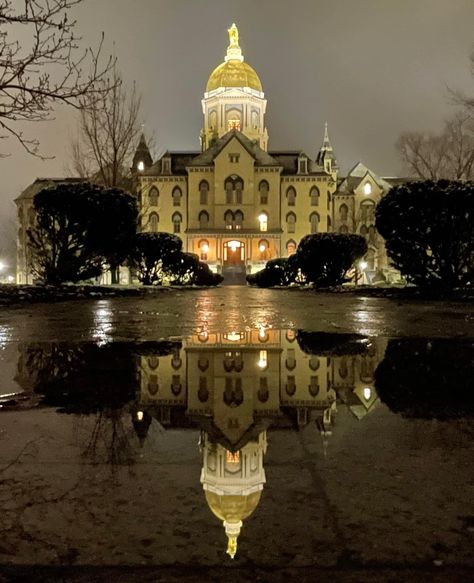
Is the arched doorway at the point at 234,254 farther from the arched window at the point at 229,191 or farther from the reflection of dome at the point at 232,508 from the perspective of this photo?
the reflection of dome at the point at 232,508

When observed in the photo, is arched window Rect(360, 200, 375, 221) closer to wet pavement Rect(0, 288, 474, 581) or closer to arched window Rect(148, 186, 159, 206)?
arched window Rect(148, 186, 159, 206)

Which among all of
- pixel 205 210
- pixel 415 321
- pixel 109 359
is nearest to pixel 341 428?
pixel 109 359

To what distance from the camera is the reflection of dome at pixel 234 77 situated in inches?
3533

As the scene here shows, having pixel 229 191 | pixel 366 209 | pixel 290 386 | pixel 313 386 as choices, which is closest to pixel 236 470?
pixel 290 386

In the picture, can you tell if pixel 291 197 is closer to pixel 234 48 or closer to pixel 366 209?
pixel 366 209

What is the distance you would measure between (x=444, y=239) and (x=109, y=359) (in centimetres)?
1452

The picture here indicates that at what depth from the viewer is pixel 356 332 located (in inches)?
293

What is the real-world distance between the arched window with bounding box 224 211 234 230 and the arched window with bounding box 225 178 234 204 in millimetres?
1549

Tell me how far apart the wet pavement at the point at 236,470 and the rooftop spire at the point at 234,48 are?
101771 mm

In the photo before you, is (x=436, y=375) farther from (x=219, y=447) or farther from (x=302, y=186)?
(x=302, y=186)

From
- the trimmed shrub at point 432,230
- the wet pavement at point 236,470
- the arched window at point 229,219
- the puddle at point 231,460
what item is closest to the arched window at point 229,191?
the arched window at point 229,219

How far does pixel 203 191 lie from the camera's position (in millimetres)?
75125

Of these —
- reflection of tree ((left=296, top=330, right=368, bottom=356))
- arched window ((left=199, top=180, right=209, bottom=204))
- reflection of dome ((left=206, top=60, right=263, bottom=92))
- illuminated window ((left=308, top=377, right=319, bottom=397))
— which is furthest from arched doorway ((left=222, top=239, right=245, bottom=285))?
illuminated window ((left=308, top=377, right=319, bottom=397))

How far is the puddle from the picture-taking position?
1584 mm
